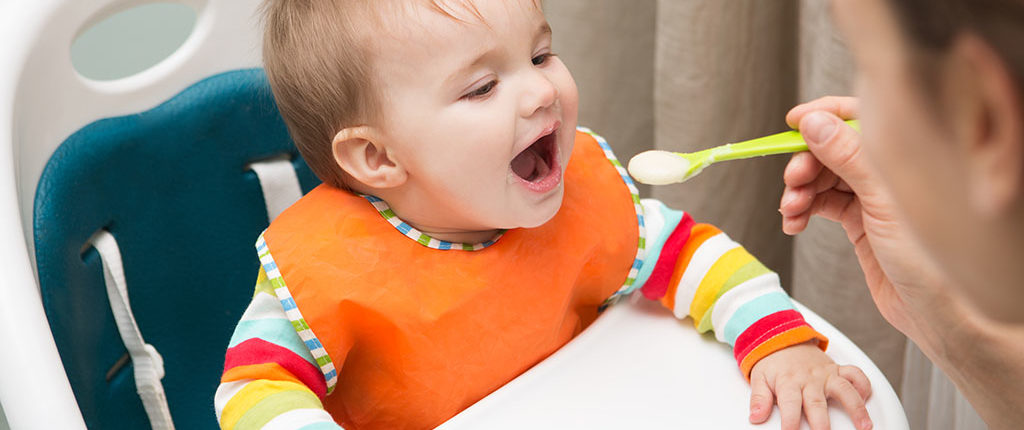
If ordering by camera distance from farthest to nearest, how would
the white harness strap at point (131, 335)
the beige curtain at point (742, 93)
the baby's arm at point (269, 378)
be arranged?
the beige curtain at point (742, 93)
the white harness strap at point (131, 335)
the baby's arm at point (269, 378)

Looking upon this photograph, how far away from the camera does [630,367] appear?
0.67 metres

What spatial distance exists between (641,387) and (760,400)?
80mm

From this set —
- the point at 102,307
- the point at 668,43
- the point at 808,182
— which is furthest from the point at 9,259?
the point at 668,43

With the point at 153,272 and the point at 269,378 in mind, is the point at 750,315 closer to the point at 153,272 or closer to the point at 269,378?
the point at 269,378

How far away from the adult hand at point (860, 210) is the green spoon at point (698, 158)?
14 millimetres

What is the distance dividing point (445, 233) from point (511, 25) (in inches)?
6.1

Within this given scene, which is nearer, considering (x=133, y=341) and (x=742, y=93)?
(x=133, y=341)

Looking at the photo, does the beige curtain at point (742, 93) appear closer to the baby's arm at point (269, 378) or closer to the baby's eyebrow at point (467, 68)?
the baby's eyebrow at point (467, 68)

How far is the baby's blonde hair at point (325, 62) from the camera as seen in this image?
60cm

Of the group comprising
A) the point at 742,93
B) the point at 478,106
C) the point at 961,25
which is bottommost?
the point at 742,93

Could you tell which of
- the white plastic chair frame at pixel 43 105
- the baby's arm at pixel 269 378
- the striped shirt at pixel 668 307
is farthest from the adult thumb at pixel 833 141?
the white plastic chair frame at pixel 43 105

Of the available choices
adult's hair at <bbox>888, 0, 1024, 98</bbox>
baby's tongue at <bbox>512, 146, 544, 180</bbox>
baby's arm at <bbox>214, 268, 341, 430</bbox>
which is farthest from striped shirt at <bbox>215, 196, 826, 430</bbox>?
adult's hair at <bbox>888, 0, 1024, 98</bbox>

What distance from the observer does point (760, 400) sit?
613mm

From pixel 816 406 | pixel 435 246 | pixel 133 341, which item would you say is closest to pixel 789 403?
pixel 816 406
